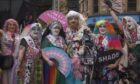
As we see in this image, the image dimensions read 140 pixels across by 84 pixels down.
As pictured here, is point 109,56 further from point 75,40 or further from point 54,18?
point 54,18

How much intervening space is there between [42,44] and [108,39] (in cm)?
133

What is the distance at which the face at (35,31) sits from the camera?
367 inches

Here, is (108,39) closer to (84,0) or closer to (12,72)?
(12,72)

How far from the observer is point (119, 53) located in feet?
32.2

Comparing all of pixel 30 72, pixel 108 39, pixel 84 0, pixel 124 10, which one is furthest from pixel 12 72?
pixel 84 0

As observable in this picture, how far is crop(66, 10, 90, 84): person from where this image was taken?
952 centimetres

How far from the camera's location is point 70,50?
963cm

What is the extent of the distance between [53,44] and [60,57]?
285 mm

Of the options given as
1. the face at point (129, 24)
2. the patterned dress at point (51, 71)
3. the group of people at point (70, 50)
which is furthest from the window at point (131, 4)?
the patterned dress at point (51, 71)

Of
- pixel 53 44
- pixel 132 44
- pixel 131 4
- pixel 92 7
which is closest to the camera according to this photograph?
pixel 53 44

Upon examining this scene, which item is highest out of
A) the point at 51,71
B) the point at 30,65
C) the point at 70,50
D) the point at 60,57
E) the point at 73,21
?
the point at 73,21

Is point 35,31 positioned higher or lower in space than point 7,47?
higher

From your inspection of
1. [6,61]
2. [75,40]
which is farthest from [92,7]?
[6,61]

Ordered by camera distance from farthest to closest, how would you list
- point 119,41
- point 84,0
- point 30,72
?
point 84,0
point 119,41
point 30,72
